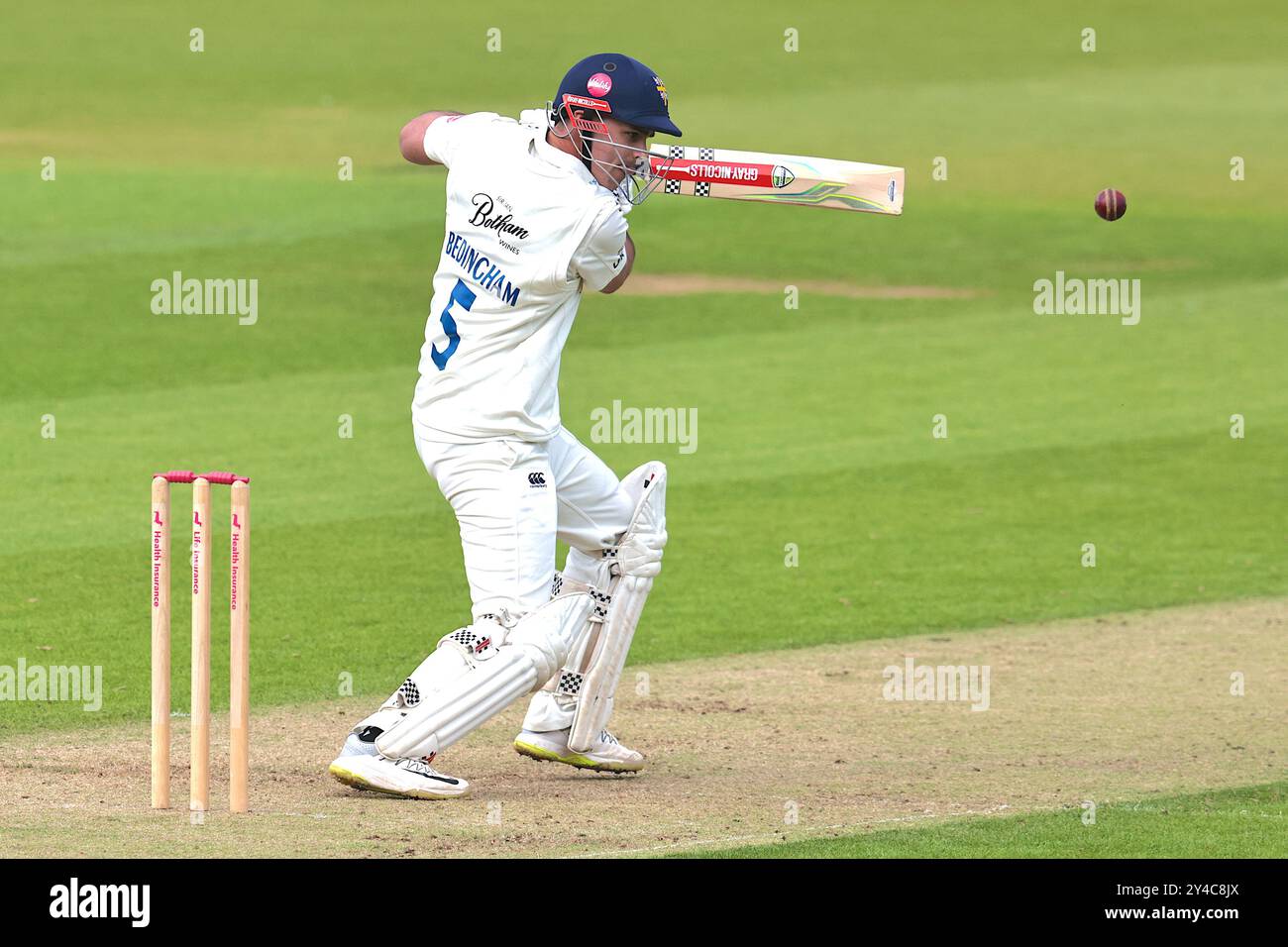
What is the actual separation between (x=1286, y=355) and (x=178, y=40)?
21.2m

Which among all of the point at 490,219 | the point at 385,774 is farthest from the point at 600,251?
the point at 385,774

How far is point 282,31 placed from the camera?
34812mm

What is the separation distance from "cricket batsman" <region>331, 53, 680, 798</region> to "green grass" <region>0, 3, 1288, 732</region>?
2.00m

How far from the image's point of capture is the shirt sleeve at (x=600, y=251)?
22.1 feet

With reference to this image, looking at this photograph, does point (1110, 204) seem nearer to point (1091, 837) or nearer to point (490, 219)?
point (490, 219)

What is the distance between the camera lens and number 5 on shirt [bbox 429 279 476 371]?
6.98m

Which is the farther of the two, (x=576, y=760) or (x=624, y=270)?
(x=576, y=760)

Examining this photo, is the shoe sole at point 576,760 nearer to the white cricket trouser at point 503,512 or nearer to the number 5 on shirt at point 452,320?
the white cricket trouser at point 503,512

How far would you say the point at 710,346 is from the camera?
1792 centimetres

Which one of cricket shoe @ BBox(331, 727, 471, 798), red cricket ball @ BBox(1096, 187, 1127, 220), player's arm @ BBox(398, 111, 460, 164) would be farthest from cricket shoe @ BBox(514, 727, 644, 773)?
red cricket ball @ BBox(1096, 187, 1127, 220)

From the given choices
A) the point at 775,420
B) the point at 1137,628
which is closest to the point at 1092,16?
the point at 775,420

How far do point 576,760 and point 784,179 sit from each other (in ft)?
7.01

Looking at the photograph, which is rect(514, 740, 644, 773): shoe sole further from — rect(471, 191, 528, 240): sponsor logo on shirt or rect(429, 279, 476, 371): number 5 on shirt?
rect(471, 191, 528, 240): sponsor logo on shirt

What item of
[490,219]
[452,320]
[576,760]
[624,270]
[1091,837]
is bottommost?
[1091,837]
